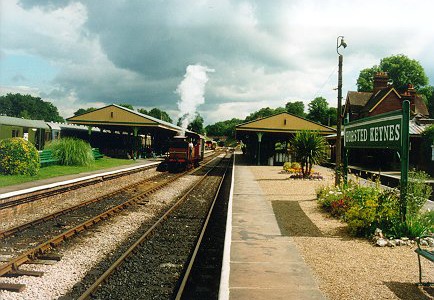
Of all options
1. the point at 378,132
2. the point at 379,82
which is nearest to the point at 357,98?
the point at 379,82

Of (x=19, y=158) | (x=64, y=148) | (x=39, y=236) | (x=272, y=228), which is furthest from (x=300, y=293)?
(x=64, y=148)

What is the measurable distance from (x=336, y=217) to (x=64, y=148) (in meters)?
17.9

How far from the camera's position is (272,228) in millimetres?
9453

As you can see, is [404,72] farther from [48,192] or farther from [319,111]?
[48,192]

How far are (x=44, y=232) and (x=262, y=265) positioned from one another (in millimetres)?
5630

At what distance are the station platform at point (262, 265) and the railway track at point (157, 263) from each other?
0.82m

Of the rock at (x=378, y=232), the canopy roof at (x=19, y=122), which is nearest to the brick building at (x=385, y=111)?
the rock at (x=378, y=232)

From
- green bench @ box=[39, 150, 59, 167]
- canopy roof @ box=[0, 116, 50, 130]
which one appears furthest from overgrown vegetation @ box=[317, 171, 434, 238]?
canopy roof @ box=[0, 116, 50, 130]

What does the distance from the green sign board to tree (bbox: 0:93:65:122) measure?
122989 mm

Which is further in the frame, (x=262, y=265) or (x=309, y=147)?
(x=309, y=147)

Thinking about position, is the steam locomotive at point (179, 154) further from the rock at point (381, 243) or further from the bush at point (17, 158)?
the rock at point (381, 243)

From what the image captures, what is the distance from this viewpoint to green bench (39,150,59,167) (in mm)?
21266

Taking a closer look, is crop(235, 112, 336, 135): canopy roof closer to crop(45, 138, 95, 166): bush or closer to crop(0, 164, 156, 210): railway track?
crop(45, 138, 95, 166): bush

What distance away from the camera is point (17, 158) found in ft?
55.5
